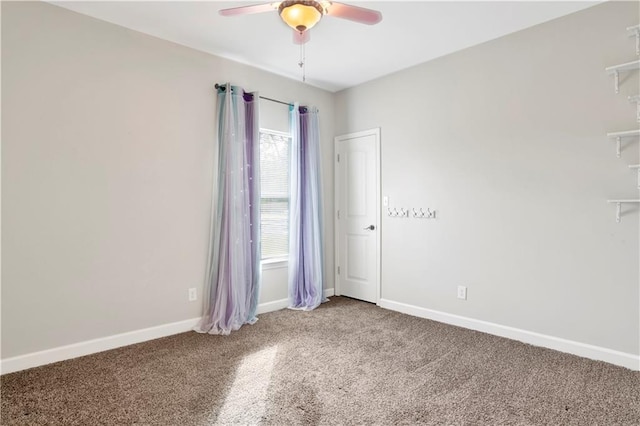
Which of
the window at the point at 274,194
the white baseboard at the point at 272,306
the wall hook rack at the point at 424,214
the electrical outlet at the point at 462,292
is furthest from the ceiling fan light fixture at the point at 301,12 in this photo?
the white baseboard at the point at 272,306

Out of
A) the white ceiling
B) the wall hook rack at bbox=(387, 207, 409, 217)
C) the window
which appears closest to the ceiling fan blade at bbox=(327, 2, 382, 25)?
the white ceiling

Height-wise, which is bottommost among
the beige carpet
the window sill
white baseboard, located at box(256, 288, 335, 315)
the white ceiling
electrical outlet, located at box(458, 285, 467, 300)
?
the beige carpet

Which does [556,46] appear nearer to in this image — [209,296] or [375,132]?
[375,132]

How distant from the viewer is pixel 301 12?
2117 millimetres

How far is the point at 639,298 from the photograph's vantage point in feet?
8.59

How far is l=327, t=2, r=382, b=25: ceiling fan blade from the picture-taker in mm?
2102

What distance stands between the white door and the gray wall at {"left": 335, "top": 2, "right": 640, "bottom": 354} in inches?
8.7

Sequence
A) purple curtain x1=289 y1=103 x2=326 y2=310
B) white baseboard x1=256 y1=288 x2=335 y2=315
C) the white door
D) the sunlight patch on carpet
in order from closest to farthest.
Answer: the sunlight patch on carpet → white baseboard x1=256 y1=288 x2=335 y2=315 → purple curtain x1=289 y1=103 x2=326 y2=310 → the white door

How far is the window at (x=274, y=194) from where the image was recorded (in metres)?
4.10

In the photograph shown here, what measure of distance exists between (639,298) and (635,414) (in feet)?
2.98

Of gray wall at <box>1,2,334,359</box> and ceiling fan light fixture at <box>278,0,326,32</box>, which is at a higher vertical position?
ceiling fan light fixture at <box>278,0,326,32</box>

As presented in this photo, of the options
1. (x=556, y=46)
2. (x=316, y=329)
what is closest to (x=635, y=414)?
(x=316, y=329)

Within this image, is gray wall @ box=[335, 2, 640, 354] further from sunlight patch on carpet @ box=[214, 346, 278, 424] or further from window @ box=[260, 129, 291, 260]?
sunlight patch on carpet @ box=[214, 346, 278, 424]

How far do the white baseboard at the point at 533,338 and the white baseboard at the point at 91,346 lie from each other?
2.32 m
